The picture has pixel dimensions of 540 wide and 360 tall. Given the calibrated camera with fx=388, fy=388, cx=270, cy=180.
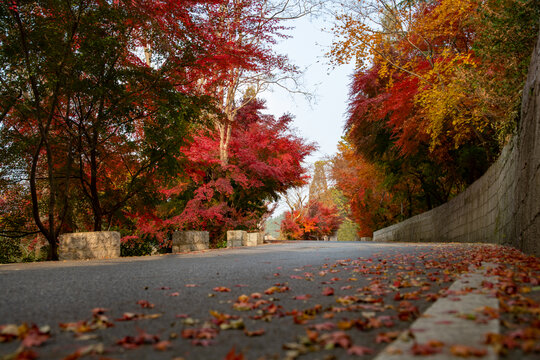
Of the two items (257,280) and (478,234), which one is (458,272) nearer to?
(257,280)

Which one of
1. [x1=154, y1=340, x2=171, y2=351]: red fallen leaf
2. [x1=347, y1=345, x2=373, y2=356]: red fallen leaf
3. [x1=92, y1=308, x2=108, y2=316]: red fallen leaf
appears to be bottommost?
[x1=347, y1=345, x2=373, y2=356]: red fallen leaf

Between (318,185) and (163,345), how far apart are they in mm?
31226

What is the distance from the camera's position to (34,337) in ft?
5.96

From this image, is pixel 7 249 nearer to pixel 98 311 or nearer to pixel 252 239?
pixel 252 239

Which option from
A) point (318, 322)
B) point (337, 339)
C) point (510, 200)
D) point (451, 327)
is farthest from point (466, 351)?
point (510, 200)

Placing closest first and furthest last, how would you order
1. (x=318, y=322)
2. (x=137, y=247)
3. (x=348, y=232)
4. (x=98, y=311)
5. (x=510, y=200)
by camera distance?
1. (x=318, y=322)
2. (x=98, y=311)
3. (x=510, y=200)
4. (x=137, y=247)
5. (x=348, y=232)

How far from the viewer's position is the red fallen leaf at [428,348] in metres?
1.51

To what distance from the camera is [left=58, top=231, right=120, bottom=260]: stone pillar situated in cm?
692

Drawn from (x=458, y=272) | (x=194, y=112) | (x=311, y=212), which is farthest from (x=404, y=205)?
(x=458, y=272)

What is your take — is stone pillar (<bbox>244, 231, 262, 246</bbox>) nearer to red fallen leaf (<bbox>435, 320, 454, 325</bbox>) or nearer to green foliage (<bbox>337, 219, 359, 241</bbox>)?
red fallen leaf (<bbox>435, 320, 454, 325</bbox>)

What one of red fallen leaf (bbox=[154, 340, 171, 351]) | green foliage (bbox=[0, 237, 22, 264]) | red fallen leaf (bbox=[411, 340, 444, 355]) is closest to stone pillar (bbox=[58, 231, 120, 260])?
green foliage (bbox=[0, 237, 22, 264])

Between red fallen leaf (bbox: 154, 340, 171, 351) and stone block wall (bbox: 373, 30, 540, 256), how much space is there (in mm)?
4414

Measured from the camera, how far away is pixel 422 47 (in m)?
12.1

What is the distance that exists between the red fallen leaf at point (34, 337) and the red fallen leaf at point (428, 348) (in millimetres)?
1637
